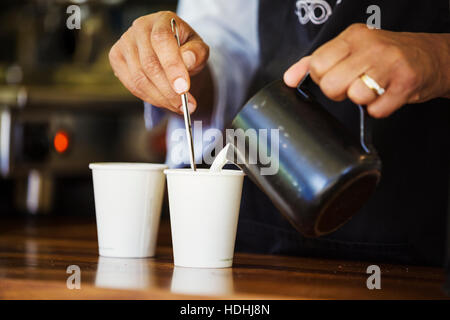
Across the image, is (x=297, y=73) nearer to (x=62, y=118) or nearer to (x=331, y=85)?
(x=331, y=85)

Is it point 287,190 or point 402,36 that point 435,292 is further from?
point 402,36

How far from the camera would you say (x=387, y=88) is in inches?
33.1

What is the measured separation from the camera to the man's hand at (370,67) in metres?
0.82

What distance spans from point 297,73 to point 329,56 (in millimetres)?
70

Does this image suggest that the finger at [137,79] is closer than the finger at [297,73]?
No

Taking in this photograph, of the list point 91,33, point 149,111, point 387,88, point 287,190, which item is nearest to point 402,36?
point 387,88

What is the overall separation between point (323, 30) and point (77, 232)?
664 mm

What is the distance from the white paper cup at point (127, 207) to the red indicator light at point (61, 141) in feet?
5.08

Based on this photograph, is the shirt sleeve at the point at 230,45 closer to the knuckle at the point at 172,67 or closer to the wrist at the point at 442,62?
the knuckle at the point at 172,67

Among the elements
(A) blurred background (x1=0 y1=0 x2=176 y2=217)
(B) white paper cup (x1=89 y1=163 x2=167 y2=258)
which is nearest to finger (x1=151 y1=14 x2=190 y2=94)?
(B) white paper cup (x1=89 y1=163 x2=167 y2=258)

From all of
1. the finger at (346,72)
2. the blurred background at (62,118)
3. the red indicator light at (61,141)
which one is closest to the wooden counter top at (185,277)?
the finger at (346,72)

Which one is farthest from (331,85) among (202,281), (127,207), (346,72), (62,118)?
(62,118)

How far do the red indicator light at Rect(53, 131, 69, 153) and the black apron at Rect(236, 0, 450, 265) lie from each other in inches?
55.0

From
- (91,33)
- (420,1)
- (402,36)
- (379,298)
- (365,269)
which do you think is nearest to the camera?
(379,298)
